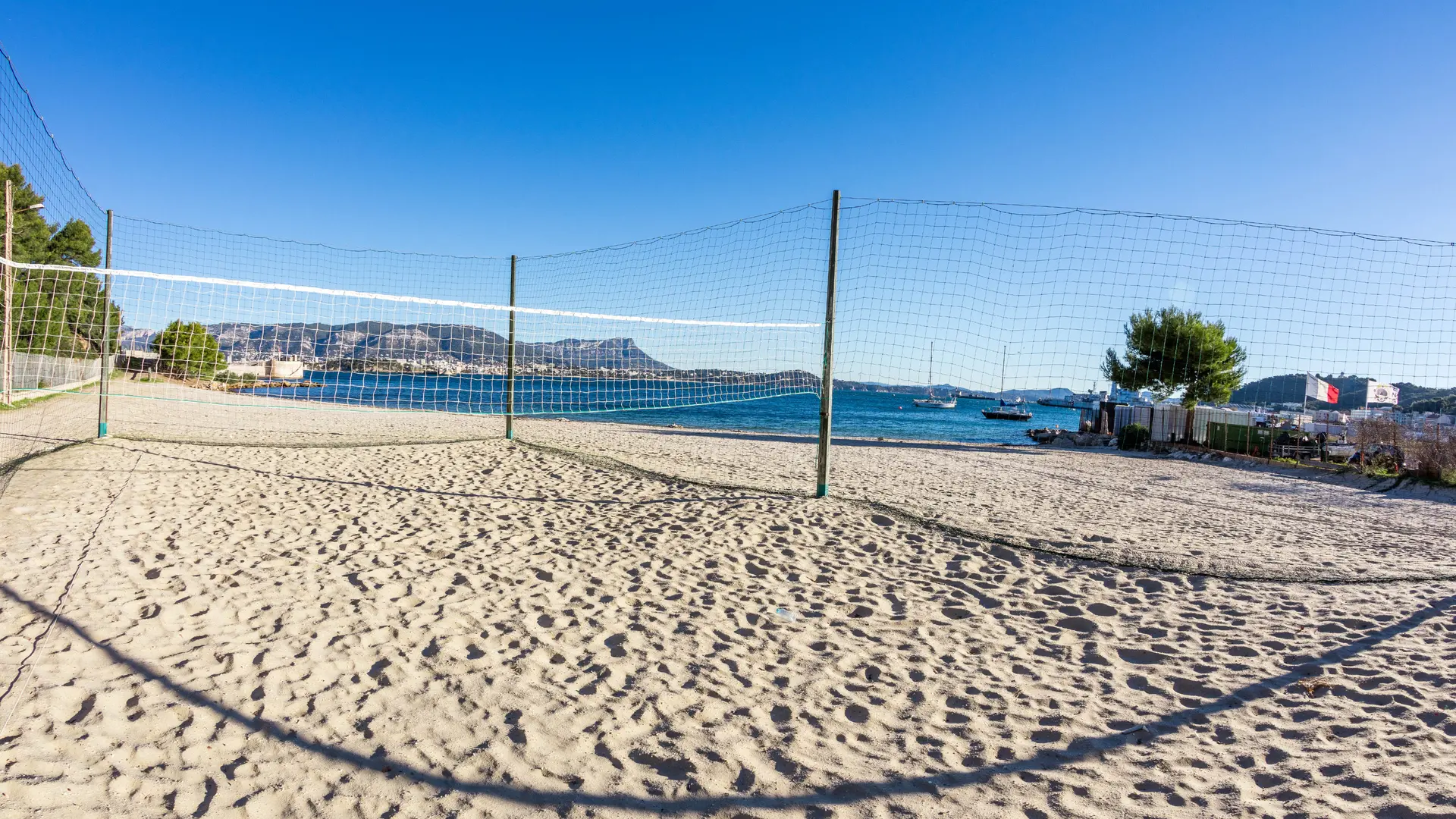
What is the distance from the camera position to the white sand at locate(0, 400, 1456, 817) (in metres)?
2.01

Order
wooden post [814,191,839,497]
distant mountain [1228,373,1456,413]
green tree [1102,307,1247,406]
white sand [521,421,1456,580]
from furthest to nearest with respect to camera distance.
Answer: green tree [1102,307,1247,406]
distant mountain [1228,373,1456,413]
wooden post [814,191,839,497]
white sand [521,421,1456,580]

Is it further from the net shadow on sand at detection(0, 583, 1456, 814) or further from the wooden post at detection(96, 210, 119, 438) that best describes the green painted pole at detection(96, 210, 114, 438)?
the net shadow on sand at detection(0, 583, 1456, 814)

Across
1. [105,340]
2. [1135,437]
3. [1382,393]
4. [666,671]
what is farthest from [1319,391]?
[105,340]

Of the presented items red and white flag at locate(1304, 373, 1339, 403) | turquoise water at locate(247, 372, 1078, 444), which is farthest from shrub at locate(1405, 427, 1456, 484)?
turquoise water at locate(247, 372, 1078, 444)

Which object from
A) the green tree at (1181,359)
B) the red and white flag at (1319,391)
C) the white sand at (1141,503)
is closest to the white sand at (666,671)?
the white sand at (1141,503)

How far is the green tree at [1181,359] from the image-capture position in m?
23.8

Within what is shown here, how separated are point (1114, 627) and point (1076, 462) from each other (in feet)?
31.1

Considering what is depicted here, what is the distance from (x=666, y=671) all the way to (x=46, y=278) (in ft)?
62.1

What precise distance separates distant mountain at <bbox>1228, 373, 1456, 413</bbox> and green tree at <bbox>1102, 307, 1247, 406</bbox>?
34.3 inches

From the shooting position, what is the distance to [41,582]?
3377mm

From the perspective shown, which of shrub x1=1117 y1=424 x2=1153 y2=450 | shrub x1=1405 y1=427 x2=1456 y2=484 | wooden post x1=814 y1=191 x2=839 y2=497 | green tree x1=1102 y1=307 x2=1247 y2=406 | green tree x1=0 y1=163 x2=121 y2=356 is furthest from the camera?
green tree x1=1102 y1=307 x2=1247 y2=406

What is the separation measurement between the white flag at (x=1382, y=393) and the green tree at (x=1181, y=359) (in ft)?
24.7

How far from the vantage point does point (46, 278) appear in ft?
47.0

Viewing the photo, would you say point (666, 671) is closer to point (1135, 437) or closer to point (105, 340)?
point (105, 340)
